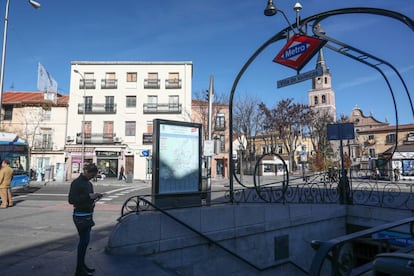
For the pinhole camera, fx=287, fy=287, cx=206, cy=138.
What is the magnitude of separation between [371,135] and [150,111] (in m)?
53.4

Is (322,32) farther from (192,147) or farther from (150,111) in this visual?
(150,111)

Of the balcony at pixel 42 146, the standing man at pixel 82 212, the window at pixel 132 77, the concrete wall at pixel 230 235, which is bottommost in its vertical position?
the concrete wall at pixel 230 235

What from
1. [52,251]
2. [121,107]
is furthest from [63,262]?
[121,107]

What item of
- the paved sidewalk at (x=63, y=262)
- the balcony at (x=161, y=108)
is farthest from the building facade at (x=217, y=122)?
the paved sidewalk at (x=63, y=262)

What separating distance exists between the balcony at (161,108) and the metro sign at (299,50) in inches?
1172

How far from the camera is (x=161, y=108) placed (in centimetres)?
3769

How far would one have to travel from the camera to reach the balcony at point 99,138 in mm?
36013

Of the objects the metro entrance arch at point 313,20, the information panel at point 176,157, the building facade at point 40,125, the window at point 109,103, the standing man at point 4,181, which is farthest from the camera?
the window at point 109,103

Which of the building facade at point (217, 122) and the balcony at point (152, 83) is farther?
the balcony at point (152, 83)

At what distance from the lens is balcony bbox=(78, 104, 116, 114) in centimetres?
Answer: 3716

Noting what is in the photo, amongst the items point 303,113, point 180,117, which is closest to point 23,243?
point 180,117

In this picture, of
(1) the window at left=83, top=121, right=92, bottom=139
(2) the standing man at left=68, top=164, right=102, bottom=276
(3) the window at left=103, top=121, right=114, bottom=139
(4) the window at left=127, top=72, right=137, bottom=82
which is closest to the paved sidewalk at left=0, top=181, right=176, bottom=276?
(2) the standing man at left=68, top=164, right=102, bottom=276

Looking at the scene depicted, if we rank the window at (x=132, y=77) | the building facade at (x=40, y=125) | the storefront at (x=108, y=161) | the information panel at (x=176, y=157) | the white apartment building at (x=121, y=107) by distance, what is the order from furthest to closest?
the window at (x=132, y=77), the building facade at (x=40, y=125), the white apartment building at (x=121, y=107), the storefront at (x=108, y=161), the information panel at (x=176, y=157)

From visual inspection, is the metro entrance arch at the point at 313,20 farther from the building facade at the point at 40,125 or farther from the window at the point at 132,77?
the building facade at the point at 40,125
